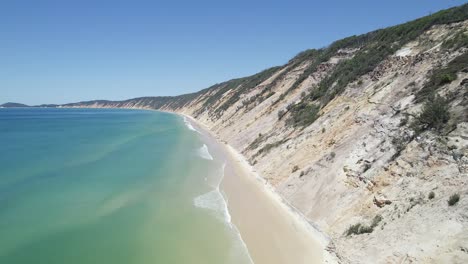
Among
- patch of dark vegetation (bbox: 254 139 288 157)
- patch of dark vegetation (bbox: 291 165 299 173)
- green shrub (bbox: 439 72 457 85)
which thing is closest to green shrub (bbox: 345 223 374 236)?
patch of dark vegetation (bbox: 291 165 299 173)

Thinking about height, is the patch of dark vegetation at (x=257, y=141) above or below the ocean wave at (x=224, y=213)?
above

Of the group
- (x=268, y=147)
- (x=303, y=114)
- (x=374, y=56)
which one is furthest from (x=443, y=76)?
(x=268, y=147)

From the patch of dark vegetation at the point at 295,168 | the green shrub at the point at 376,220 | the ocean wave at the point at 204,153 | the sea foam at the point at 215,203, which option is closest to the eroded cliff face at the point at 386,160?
the green shrub at the point at 376,220

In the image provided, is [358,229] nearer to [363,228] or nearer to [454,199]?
[363,228]

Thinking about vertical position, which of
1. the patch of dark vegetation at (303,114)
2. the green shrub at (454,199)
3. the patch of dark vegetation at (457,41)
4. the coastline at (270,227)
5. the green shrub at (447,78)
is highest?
the patch of dark vegetation at (457,41)

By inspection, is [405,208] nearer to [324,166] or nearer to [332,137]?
[324,166]

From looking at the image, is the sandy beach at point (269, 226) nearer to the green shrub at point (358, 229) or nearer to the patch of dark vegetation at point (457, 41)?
the green shrub at point (358, 229)

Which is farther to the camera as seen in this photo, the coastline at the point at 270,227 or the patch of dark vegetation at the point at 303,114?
the patch of dark vegetation at the point at 303,114
